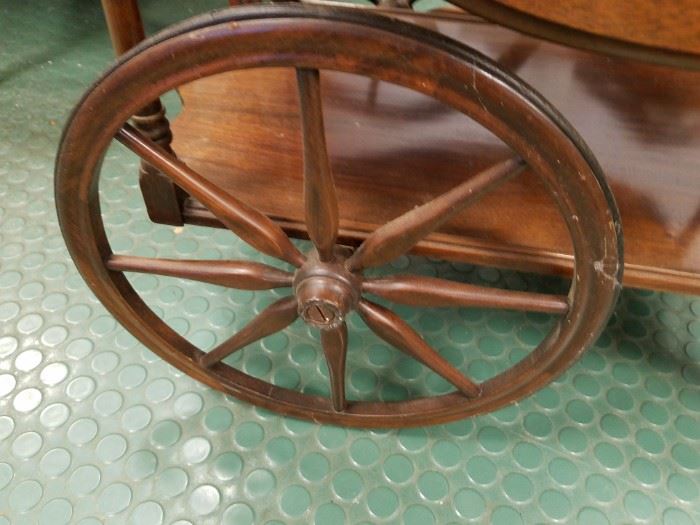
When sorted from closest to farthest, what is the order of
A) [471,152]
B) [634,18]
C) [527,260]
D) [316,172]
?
[634,18] < [316,172] < [527,260] < [471,152]

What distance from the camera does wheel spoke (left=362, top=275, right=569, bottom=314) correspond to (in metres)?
0.56

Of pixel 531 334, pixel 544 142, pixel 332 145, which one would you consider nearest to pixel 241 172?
pixel 332 145

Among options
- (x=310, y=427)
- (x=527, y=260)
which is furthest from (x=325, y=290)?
(x=310, y=427)

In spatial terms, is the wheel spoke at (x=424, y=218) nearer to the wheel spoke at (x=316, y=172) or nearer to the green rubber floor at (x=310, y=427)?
the wheel spoke at (x=316, y=172)

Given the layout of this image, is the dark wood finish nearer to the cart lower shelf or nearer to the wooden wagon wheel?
the wooden wagon wheel

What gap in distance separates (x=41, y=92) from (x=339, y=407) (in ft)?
3.17

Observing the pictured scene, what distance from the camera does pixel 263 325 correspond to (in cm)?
68

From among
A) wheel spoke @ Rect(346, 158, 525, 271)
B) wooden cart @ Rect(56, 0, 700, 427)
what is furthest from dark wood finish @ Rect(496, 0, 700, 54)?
wheel spoke @ Rect(346, 158, 525, 271)

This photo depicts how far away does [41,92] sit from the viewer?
1264mm

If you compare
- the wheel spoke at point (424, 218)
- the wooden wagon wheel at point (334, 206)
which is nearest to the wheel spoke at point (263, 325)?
the wooden wagon wheel at point (334, 206)

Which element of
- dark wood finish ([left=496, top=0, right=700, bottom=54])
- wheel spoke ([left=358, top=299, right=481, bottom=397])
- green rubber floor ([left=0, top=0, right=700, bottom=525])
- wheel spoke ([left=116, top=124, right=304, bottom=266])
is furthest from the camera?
green rubber floor ([left=0, top=0, right=700, bottom=525])

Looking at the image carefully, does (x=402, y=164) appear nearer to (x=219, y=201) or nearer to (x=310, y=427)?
(x=219, y=201)

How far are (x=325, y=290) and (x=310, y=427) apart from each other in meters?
0.31

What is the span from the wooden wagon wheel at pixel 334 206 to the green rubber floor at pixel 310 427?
9 centimetres
